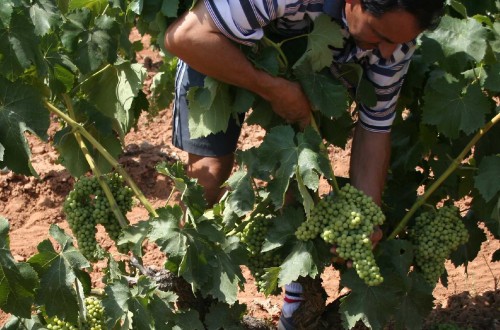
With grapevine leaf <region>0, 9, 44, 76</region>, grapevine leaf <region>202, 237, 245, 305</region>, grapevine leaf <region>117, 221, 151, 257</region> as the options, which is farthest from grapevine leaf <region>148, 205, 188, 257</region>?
grapevine leaf <region>0, 9, 44, 76</region>

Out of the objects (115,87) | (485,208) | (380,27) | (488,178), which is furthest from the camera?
(115,87)

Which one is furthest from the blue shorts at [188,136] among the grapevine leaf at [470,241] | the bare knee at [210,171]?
the grapevine leaf at [470,241]

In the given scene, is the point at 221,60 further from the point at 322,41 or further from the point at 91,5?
the point at 91,5

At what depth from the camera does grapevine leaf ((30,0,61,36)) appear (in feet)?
11.3

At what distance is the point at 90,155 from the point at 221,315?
0.93 m

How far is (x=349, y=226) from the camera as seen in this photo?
3342mm

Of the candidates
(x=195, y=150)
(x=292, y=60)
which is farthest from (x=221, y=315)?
(x=292, y=60)

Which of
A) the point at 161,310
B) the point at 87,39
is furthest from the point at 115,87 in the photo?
the point at 161,310

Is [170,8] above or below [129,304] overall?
above

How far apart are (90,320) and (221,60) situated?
123 cm

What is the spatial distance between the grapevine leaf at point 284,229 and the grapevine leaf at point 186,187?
0.31 m

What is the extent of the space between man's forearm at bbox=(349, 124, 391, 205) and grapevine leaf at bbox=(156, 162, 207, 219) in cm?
74

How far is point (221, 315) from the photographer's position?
12.9 feet

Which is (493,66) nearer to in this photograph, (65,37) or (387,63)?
(387,63)
